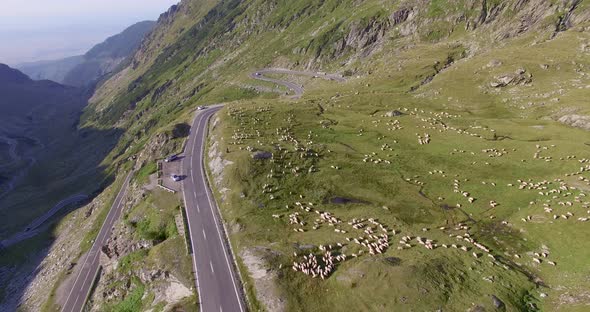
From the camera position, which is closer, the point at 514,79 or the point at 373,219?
the point at 373,219

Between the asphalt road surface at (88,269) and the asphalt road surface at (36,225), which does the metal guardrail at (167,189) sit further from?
the asphalt road surface at (36,225)

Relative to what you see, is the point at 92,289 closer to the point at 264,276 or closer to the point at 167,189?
the point at 167,189

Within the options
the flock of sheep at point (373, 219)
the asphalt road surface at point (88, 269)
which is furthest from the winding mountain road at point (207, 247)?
the asphalt road surface at point (88, 269)

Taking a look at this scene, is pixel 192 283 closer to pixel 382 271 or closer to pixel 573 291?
pixel 382 271

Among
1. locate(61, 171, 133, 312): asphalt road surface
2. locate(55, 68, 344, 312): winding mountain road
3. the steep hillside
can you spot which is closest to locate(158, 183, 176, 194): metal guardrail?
the steep hillside

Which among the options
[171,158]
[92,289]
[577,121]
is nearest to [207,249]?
[92,289]

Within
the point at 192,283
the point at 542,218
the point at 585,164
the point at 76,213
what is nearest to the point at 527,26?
the point at 585,164
